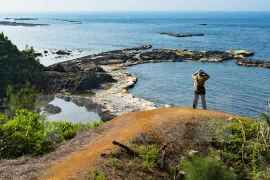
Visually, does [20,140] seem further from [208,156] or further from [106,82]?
[106,82]

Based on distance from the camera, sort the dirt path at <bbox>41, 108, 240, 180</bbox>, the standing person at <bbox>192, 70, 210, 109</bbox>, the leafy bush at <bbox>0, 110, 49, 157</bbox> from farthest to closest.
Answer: the standing person at <bbox>192, 70, 210, 109</bbox>
the leafy bush at <bbox>0, 110, 49, 157</bbox>
the dirt path at <bbox>41, 108, 240, 180</bbox>

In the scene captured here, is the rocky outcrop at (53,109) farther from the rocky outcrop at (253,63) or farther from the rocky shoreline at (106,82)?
the rocky outcrop at (253,63)

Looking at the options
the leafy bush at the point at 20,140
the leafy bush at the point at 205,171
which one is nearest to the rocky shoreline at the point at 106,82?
the leafy bush at the point at 20,140

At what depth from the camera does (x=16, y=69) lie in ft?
134

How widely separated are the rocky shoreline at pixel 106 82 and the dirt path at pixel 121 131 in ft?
56.0

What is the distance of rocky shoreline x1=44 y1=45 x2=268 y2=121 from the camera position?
119ft

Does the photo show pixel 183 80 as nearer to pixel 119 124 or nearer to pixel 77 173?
pixel 119 124

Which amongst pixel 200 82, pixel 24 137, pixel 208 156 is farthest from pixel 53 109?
pixel 208 156

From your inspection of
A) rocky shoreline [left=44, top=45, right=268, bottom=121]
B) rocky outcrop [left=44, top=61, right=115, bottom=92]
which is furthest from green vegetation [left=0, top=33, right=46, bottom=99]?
rocky shoreline [left=44, top=45, right=268, bottom=121]

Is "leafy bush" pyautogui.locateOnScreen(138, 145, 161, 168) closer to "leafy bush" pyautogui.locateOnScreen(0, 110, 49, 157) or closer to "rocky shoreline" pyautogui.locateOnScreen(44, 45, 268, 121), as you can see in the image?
"leafy bush" pyautogui.locateOnScreen(0, 110, 49, 157)

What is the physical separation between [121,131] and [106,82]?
33976 millimetres

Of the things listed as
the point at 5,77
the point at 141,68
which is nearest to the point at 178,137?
the point at 5,77

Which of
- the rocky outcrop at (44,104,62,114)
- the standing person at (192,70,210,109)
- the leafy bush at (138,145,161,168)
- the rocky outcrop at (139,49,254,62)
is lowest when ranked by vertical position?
the rocky outcrop at (44,104,62,114)

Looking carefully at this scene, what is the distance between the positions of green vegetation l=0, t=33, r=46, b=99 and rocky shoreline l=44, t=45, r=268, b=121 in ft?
7.04
